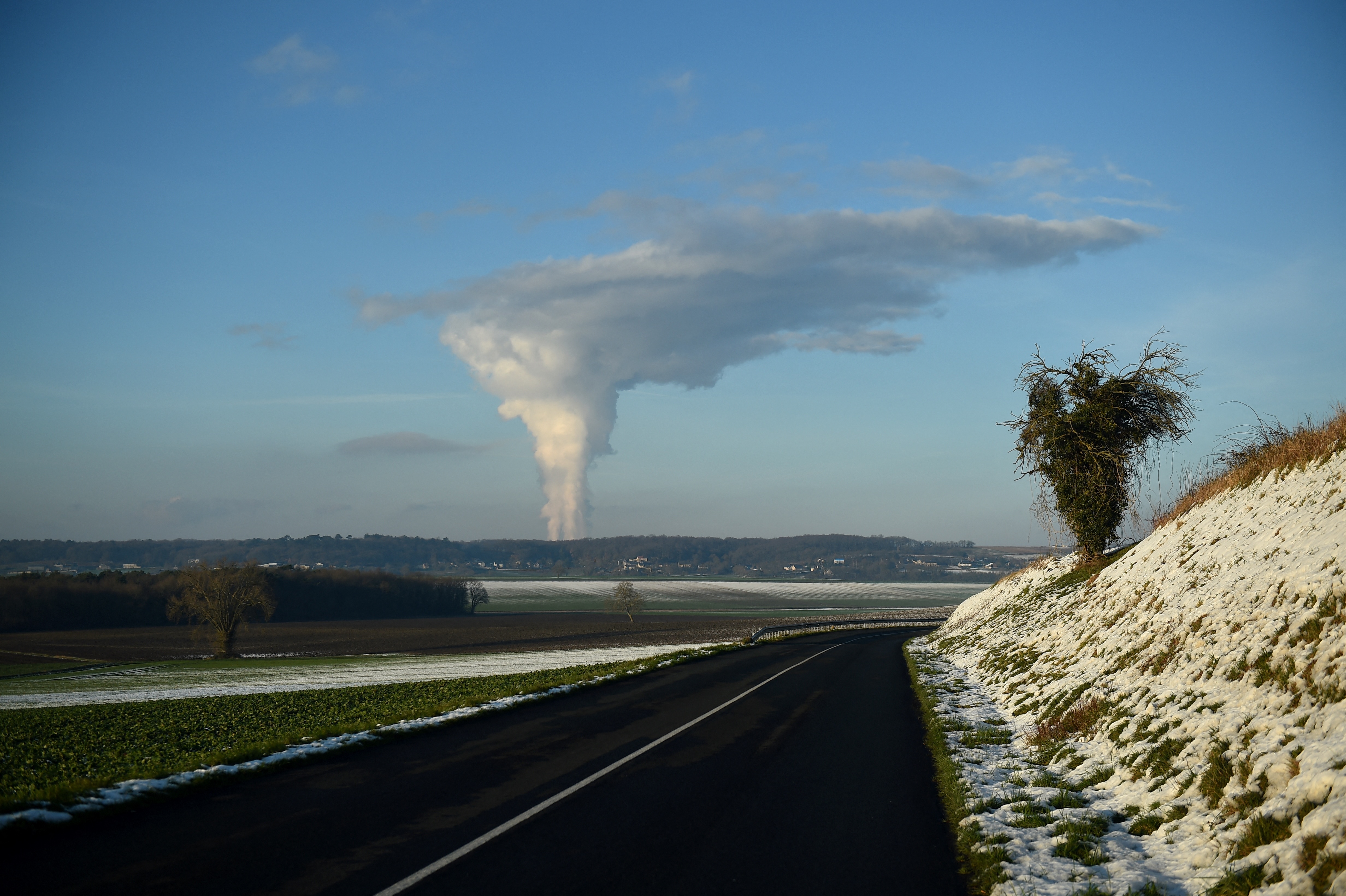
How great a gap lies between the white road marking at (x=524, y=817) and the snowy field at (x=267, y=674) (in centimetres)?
2158

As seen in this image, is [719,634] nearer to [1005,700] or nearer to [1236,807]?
[1005,700]

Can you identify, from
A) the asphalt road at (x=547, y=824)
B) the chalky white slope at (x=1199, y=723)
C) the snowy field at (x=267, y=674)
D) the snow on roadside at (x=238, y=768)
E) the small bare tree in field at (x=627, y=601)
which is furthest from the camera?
the small bare tree in field at (x=627, y=601)

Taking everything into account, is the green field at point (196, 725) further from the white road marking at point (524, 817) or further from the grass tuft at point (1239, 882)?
the grass tuft at point (1239, 882)

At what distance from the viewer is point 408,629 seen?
308ft

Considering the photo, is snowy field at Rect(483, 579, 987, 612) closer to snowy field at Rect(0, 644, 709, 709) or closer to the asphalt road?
snowy field at Rect(0, 644, 709, 709)

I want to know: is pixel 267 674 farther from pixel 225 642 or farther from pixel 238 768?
pixel 238 768

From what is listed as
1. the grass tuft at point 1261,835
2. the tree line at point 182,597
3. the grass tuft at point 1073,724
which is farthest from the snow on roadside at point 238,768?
the tree line at point 182,597

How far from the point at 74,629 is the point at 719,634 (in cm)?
7849

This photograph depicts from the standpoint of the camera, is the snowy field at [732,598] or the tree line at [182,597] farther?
the snowy field at [732,598]

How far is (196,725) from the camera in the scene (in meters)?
21.1

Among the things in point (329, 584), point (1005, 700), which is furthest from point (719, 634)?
point (329, 584)

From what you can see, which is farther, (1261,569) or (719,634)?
(719,634)

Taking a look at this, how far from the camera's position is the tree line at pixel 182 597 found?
3401 inches

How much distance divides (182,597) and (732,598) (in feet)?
348
